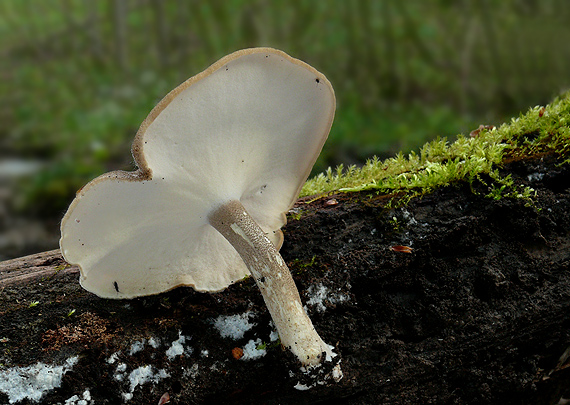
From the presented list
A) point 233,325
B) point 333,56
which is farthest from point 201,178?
point 333,56

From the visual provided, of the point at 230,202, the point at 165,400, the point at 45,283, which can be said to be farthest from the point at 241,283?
the point at 45,283

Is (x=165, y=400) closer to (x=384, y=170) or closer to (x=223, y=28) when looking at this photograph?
(x=384, y=170)

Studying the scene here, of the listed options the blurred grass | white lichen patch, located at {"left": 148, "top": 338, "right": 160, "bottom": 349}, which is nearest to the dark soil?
white lichen patch, located at {"left": 148, "top": 338, "right": 160, "bottom": 349}

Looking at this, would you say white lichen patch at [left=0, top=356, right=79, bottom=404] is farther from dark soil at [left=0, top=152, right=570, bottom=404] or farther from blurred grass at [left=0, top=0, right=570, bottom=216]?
blurred grass at [left=0, top=0, right=570, bottom=216]

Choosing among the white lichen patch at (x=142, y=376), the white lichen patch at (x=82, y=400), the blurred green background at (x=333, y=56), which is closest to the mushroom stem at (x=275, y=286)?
the white lichen patch at (x=142, y=376)

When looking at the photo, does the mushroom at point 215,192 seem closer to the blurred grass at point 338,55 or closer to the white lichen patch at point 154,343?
the white lichen patch at point 154,343

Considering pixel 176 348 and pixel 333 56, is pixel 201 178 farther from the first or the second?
pixel 333 56
